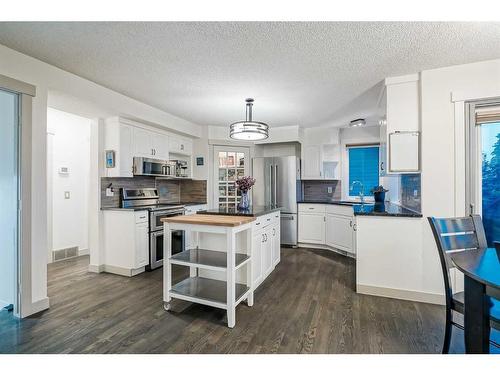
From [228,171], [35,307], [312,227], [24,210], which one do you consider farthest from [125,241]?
[312,227]

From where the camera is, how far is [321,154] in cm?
491

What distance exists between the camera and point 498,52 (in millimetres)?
2178

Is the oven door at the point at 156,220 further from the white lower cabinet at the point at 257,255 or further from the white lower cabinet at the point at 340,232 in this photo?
the white lower cabinet at the point at 340,232

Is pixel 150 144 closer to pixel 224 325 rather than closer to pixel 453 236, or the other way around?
pixel 224 325

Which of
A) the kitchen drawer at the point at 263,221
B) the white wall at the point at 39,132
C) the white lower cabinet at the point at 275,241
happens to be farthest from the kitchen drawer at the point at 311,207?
the white wall at the point at 39,132

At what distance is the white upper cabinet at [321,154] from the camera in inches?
193

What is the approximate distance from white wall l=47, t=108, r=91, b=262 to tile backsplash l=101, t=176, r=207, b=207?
1.06 meters

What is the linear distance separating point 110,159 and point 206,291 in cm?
233

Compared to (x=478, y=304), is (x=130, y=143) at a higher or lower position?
higher

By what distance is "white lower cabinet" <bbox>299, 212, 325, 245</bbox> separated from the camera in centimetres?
459

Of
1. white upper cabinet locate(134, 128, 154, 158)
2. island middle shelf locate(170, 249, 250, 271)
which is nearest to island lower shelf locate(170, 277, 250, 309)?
island middle shelf locate(170, 249, 250, 271)

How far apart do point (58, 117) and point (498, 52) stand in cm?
566
